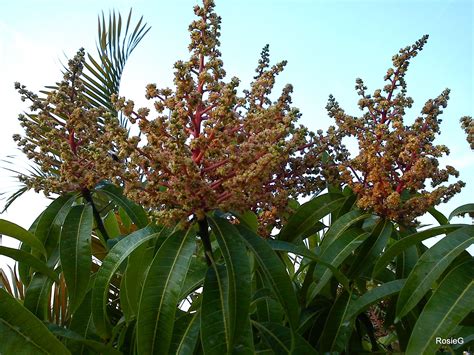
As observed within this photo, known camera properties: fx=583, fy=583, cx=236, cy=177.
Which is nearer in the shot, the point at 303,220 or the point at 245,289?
the point at 245,289

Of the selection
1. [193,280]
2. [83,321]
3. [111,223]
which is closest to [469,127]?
[193,280]

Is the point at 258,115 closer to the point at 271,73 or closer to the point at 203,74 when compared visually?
the point at 203,74

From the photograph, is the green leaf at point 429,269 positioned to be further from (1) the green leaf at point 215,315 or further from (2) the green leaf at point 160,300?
(2) the green leaf at point 160,300

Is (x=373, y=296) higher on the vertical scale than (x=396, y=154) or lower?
lower

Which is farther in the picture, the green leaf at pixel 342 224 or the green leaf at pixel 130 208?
the green leaf at pixel 130 208

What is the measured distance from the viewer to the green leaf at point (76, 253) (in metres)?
2.29

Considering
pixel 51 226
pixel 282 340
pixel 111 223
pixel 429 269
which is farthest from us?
pixel 111 223

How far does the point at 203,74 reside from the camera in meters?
2.08

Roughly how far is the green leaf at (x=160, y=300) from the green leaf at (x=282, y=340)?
0.52 m

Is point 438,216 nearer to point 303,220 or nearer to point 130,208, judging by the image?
point 303,220

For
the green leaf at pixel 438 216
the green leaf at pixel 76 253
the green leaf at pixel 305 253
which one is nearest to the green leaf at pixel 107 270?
the green leaf at pixel 76 253

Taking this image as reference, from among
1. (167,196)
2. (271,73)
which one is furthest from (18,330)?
(271,73)

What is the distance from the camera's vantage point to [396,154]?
7.95 feet

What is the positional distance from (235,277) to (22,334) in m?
0.68
